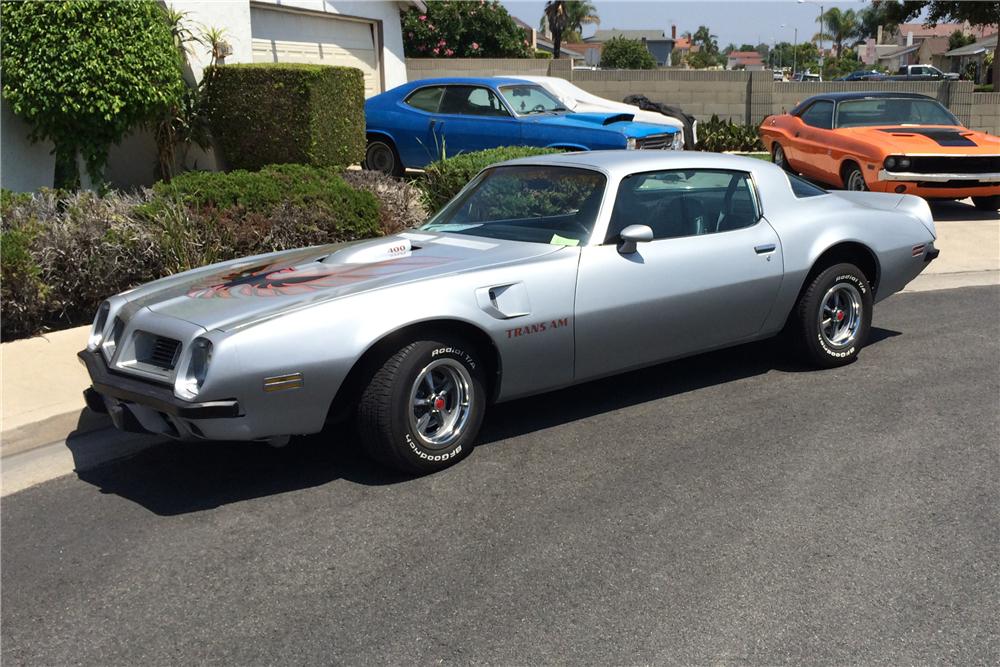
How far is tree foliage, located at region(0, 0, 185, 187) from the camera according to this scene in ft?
33.2

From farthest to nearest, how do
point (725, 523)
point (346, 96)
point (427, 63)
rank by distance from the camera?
point (427, 63) < point (346, 96) < point (725, 523)

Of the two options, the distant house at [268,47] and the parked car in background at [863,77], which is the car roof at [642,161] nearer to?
the distant house at [268,47]

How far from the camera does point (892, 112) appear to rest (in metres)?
13.3

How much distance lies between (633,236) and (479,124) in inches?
320

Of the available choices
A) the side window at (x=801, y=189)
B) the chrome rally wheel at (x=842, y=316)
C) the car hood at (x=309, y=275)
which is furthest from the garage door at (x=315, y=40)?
the chrome rally wheel at (x=842, y=316)

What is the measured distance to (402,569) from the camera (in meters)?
4.04

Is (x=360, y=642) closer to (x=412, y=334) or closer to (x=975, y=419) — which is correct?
(x=412, y=334)

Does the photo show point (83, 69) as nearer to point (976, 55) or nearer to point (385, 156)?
point (385, 156)

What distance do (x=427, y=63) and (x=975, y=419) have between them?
25.3 m

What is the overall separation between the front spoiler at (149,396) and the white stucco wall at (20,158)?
6693 millimetres

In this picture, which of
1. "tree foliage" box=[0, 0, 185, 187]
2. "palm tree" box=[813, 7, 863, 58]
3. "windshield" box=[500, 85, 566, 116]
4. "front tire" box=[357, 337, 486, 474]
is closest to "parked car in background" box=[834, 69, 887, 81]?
"windshield" box=[500, 85, 566, 116]

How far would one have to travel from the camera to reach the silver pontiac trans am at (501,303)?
180 inches

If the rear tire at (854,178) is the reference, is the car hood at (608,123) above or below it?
above

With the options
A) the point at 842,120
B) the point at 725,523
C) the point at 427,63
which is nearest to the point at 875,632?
the point at 725,523
